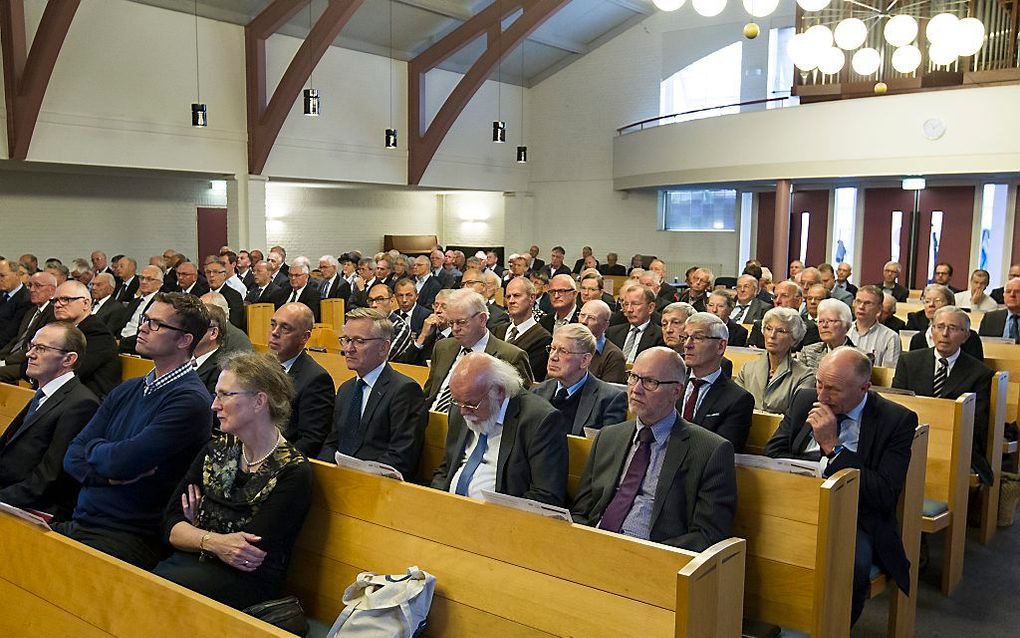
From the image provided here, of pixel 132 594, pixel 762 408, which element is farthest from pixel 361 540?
pixel 762 408

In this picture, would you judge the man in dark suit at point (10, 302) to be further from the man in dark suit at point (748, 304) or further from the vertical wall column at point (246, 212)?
the man in dark suit at point (748, 304)

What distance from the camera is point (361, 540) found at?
253cm

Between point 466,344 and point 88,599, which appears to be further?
point 466,344

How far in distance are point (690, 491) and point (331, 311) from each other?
5.94 metres

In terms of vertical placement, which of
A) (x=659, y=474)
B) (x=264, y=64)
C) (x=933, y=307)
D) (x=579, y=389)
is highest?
(x=264, y=64)

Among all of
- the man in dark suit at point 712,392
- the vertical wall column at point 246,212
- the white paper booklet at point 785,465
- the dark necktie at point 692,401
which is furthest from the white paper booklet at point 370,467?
the vertical wall column at point 246,212

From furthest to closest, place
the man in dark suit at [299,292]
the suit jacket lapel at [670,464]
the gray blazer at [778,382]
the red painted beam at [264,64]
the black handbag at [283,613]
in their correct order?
1. the red painted beam at [264,64]
2. the man in dark suit at [299,292]
3. the gray blazer at [778,382]
4. the suit jacket lapel at [670,464]
5. the black handbag at [283,613]

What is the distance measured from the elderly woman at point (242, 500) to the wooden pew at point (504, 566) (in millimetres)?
132

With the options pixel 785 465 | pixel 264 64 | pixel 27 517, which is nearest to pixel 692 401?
pixel 785 465

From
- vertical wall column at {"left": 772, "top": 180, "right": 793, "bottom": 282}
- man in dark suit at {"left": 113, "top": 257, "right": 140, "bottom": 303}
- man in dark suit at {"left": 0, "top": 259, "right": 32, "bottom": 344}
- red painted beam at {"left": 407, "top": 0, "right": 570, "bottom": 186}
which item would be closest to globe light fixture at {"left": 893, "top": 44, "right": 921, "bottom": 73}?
vertical wall column at {"left": 772, "top": 180, "right": 793, "bottom": 282}

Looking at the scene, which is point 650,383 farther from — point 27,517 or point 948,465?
point 27,517

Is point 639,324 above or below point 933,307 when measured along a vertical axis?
below

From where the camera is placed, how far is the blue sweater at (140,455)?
2.70 m

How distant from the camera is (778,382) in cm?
412
